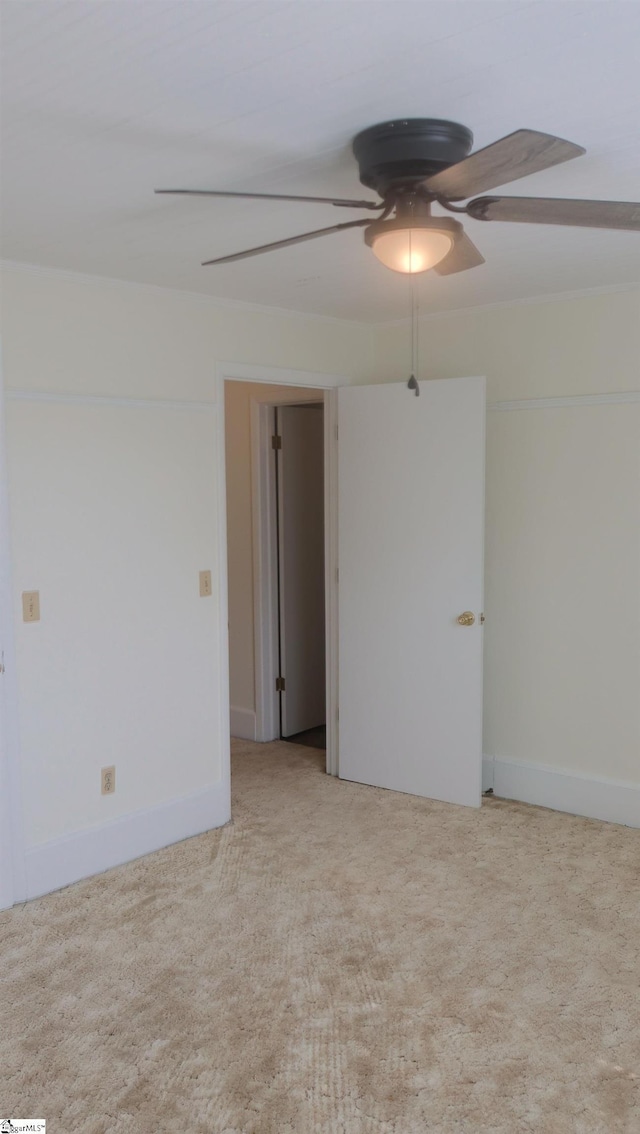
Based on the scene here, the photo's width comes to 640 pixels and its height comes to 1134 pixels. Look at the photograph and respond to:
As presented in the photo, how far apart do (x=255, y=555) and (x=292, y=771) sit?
1.30 meters

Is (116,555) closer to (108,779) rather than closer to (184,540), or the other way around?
(184,540)

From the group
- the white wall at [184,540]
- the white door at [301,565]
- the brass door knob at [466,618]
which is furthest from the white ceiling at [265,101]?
the white door at [301,565]

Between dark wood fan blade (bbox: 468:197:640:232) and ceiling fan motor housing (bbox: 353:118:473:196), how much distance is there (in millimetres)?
153

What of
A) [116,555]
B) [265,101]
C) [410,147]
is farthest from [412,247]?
[116,555]

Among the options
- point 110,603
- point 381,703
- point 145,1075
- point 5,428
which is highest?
point 5,428

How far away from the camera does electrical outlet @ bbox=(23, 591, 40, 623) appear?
3156 mm

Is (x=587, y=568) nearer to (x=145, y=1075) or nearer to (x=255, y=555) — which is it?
(x=255, y=555)

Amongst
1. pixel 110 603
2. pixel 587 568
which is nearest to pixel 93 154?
pixel 110 603

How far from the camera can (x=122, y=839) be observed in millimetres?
3525

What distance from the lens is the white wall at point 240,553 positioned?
16.7 feet

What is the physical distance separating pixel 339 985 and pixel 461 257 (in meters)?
2.18

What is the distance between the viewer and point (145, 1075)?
2.25 m

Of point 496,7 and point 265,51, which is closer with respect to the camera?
point 496,7

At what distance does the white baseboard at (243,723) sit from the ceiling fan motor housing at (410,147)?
378cm
